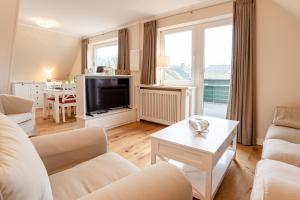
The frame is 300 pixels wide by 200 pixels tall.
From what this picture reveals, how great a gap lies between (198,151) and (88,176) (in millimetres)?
795

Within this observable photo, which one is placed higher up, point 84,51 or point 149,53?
point 84,51

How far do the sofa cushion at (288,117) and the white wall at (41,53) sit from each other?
17.4 feet

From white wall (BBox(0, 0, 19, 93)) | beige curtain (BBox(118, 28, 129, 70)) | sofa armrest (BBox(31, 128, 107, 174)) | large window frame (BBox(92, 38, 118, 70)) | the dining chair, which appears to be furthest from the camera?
large window frame (BBox(92, 38, 118, 70))

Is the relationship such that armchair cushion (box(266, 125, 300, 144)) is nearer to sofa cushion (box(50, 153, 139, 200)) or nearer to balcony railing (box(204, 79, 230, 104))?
balcony railing (box(204, 79, 230, 104))

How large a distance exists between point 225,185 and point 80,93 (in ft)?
8.18

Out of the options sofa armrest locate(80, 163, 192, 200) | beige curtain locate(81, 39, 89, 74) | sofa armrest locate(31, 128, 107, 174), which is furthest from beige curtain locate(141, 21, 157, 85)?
sofa armrest locate(80, 163, 192, 200)

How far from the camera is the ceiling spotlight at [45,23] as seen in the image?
4.02 m

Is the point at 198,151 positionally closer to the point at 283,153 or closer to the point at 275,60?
the point at 283,153

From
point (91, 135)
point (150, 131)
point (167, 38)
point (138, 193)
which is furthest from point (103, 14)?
point (138, 193)

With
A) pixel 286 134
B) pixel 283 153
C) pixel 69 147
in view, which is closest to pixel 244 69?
pixel 286 134

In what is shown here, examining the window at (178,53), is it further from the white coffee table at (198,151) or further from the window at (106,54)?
the white coffee table at (198,151)

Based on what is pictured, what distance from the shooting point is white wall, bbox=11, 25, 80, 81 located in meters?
4.61

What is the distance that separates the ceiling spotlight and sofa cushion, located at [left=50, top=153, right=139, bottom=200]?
4.01 m

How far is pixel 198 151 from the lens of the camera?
137 centimetres
